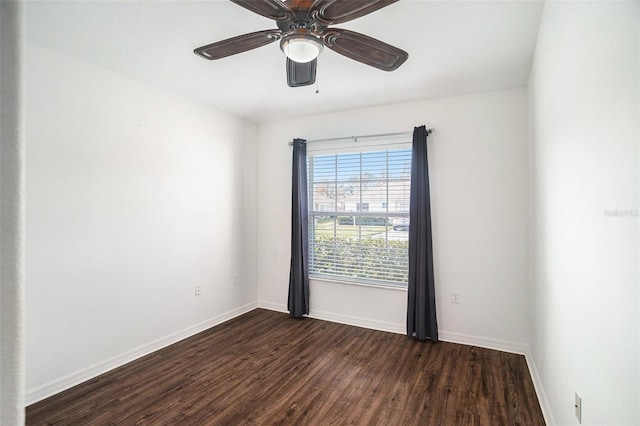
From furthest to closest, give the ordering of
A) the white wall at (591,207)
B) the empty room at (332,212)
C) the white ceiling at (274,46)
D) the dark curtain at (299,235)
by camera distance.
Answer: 1. the dark curtain at (299,235)
2. the white ceiling at (274,46)
3. the empty room at (332,212)
4. the white wall at (591,207)

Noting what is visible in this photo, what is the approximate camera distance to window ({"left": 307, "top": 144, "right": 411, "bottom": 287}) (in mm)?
3678

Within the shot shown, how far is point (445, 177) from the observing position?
11.3 feet

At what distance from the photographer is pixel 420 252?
3.40 m

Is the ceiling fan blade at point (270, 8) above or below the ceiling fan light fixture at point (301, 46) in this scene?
above

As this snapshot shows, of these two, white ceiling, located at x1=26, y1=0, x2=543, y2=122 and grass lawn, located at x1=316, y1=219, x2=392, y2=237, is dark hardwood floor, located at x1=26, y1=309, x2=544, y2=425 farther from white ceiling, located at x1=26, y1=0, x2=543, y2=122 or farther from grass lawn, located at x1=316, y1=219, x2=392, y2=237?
white ceiling, located at x1=26, y1=0, x2=543, y2=122

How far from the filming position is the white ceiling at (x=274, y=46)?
6.47 ft

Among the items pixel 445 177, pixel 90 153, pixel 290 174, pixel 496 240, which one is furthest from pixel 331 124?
pixel 90 153

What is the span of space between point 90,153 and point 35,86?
21.9 inches

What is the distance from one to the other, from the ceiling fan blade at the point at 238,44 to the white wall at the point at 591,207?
140 cm

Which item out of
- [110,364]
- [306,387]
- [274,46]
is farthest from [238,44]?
[110,364]

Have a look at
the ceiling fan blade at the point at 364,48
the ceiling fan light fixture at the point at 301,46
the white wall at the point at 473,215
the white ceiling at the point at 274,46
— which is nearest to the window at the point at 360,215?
the white wall at the point at 473,215

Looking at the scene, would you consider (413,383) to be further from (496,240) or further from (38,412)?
(38,412)

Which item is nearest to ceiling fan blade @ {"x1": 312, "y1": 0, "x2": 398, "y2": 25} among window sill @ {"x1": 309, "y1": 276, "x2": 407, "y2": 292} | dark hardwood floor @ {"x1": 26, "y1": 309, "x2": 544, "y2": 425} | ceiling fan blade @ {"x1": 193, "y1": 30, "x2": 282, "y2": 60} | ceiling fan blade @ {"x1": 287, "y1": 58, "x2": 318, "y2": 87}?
ceiling fan blade @ {"x1": 193, "y1": 30, "x2": 282, "y2": 60}

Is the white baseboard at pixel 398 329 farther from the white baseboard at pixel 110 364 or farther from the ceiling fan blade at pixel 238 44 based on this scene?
the ceiling fan blade at pixel 238 44
